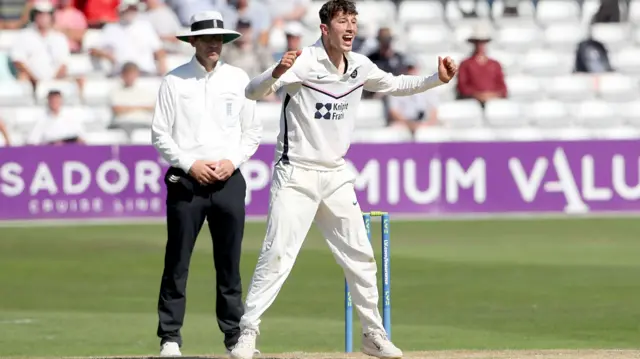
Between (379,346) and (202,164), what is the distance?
144 centimetres

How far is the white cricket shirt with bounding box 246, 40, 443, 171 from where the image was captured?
705 centimetres

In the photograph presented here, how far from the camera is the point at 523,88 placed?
2033 centimetres

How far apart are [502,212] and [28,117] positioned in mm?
6368

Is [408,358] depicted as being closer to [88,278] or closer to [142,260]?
[88,278]

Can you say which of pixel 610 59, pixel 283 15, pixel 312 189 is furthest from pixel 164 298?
pixel 610 59

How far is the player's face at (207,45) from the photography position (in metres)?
7.96

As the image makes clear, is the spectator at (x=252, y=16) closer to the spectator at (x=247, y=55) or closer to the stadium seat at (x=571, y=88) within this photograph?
the spectator at (x=247, y=55)

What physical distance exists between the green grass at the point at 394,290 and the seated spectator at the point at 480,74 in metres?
3.31

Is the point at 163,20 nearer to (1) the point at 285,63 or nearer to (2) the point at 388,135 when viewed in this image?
(2) the point at 388,135

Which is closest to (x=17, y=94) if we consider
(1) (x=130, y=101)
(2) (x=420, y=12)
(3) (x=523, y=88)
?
(1) (x=130, y=101)

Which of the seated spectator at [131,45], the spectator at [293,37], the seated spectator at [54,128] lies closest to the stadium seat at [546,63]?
the spectator at [293,37]

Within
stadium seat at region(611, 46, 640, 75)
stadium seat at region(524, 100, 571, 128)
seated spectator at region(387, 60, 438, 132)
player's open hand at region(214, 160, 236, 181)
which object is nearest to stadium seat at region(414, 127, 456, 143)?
seated spectator at region(387, 60, 438, 132)

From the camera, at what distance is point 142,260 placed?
13648 millimetres

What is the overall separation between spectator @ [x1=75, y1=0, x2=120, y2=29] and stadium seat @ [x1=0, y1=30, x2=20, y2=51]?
3.36 feet
